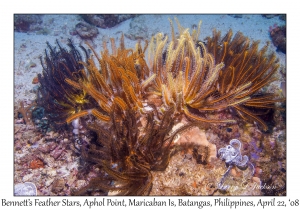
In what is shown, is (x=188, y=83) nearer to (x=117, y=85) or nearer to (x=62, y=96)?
(x=117, y=85)

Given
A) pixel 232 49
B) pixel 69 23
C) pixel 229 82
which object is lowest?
pixel 229 82

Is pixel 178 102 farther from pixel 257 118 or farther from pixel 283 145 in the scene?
pixel 283 145

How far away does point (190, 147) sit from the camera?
3814 mm

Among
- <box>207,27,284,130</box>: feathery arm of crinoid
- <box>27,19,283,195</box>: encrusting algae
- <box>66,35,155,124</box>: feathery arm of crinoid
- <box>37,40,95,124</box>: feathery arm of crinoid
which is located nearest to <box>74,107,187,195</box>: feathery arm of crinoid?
<box>27,19,283,195</box>: encrusting algae

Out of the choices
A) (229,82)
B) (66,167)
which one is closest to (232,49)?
(229,82)

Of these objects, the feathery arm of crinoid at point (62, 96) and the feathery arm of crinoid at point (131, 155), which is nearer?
the feathery arm of crinoid at point (131, 155)

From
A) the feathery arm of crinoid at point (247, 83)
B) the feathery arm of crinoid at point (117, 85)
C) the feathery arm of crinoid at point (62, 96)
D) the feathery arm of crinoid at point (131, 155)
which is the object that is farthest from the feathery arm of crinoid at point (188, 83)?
the feathery arm of crinoid at point (62, 96)

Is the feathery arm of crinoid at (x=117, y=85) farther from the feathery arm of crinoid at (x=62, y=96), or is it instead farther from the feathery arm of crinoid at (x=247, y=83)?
the feathery arm of crinoid at (x=247, y=83)

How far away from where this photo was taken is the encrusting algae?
346 cm

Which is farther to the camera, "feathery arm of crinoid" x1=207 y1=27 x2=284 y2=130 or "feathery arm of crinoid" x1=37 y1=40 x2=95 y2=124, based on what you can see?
"feathery arm of crinoid" x1=37 y1=40 x2=95 y2=124

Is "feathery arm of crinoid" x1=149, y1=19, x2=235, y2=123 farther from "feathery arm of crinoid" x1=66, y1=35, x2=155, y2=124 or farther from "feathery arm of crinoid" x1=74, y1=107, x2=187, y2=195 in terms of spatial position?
"feathery arm of crinoid" x1=74, y1=107, x2=187, y2=195

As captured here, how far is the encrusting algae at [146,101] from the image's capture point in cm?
346

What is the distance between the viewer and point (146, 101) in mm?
4188

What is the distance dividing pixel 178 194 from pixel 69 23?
34.4 ft
